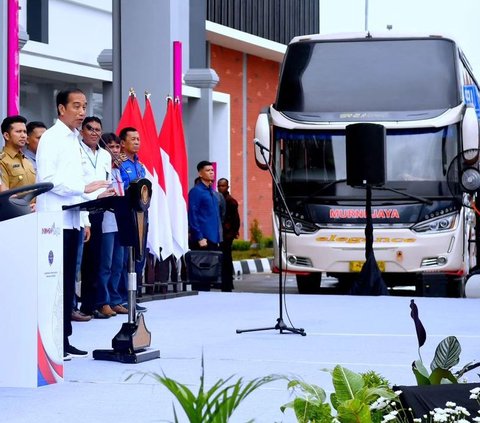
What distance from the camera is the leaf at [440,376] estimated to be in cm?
425

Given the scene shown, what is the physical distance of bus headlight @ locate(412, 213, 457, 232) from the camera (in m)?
17.5

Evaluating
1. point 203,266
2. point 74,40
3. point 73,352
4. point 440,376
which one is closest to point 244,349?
point 73,352

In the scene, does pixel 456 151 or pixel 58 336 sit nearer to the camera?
A: pixel 58 336

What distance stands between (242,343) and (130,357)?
64.5 inches

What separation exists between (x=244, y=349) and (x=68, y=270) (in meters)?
1.70

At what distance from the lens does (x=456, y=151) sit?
58.1 ft

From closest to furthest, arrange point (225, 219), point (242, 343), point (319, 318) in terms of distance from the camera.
Answer: 1. point (242, 343)
2. point (319, 318)
3. point (225, 219)

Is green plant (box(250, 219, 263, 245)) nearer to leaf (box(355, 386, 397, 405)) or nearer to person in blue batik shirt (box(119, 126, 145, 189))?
person in blue batik shirt (box(119, 126, 145, 189))

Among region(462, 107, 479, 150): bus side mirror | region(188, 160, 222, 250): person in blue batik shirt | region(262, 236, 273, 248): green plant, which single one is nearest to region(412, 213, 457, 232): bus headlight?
region(462, 107, 479, 150): bus side mirror

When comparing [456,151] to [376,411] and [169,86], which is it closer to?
[169,86]

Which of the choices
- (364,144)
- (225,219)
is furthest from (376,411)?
(225,219)

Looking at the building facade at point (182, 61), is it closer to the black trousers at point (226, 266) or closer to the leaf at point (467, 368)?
the black trousers at point (226, 266)

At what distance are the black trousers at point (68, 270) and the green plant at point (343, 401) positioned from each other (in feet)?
15.5

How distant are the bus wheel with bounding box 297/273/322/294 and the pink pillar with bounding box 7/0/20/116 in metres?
6.69
